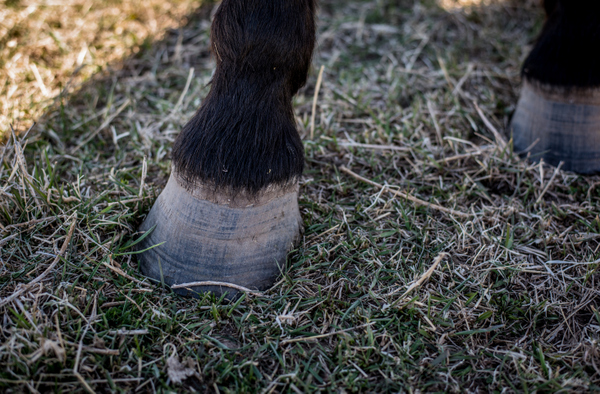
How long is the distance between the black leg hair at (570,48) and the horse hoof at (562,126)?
55 mm

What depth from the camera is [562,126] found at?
2.37 meters

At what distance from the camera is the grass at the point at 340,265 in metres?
1.52

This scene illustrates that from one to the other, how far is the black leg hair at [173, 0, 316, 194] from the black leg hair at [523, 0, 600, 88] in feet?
4.59

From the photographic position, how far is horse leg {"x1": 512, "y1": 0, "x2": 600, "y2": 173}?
2.21 metres

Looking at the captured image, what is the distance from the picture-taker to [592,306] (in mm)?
1777

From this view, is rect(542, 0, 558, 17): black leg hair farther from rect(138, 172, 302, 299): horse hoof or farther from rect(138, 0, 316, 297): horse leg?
rect(138, 172, 302, 299): horse hoof

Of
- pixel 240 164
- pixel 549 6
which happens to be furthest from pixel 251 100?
pixel 549 6

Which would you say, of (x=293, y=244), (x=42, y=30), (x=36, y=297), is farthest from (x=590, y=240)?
(x=42, y=30)

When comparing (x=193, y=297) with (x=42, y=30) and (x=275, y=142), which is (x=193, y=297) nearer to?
(x=275, y=142)

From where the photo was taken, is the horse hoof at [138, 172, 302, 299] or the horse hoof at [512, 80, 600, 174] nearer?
the horse hoof at [138, 172, 302, 299]

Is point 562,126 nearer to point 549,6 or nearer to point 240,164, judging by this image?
point 549,6

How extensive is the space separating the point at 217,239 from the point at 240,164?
32cm

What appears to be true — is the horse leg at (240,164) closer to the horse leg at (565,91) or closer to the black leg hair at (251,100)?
the black leg hair at (251,100)

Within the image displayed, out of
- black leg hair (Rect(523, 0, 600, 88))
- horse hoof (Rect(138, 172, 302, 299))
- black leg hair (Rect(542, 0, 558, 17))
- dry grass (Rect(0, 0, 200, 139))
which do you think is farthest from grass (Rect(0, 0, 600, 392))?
black leg hair (Rect(542, 0, 558, 17))
